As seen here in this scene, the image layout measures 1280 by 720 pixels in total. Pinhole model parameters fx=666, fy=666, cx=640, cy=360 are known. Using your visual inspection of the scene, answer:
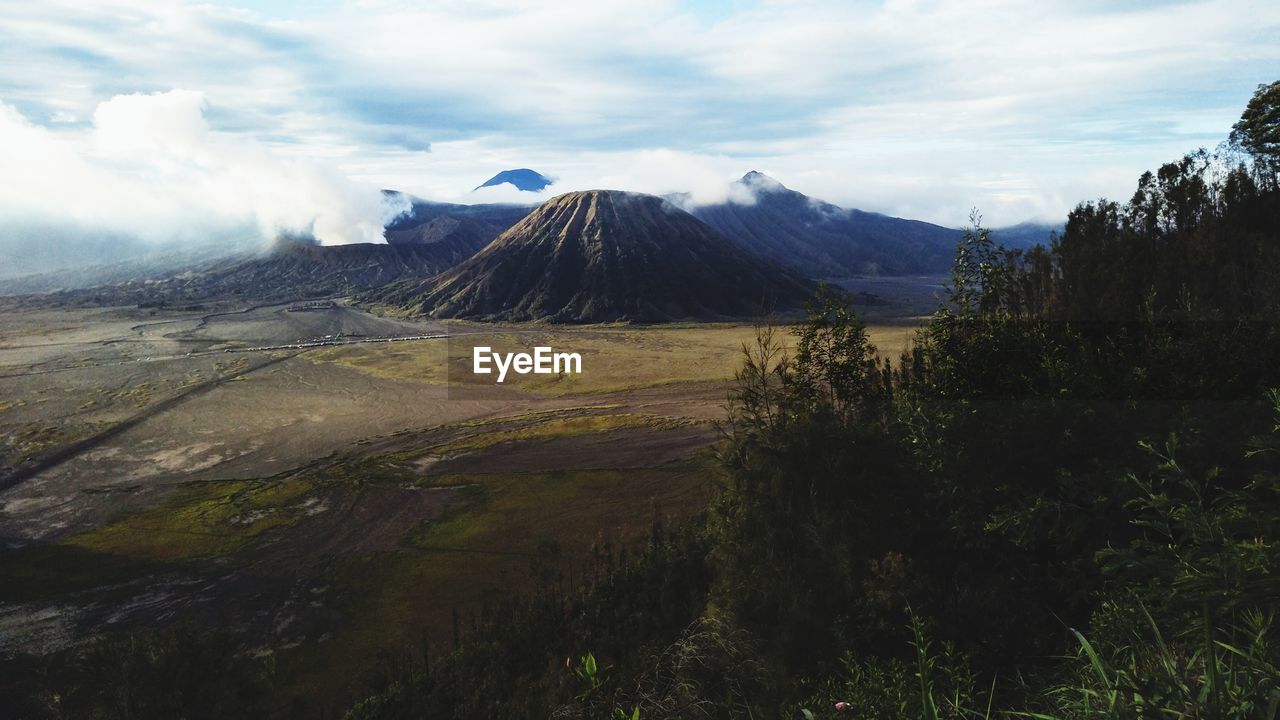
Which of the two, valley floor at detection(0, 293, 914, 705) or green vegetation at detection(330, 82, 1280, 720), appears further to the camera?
valley floor at detection(0, 293, 914, 705)

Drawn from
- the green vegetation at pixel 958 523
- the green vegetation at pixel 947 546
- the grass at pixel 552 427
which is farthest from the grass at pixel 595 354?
the green vegetation at pixel 958 523

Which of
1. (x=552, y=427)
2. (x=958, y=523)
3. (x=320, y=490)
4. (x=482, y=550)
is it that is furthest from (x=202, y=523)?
(x=958, y=523)

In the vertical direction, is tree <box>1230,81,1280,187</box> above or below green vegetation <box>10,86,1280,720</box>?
above

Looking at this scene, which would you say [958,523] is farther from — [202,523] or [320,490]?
[202,523]

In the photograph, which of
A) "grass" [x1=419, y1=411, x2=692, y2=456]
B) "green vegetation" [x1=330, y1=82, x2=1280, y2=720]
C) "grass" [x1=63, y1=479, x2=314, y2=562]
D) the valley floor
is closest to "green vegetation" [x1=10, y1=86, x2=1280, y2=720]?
"green vegetation" [x1=330, y1=82, x2=1280, y2=720]

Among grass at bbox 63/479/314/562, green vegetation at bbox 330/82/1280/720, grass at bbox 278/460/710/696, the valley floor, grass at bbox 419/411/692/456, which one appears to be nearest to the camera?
green vegetation at bbox 330/82/1280/720

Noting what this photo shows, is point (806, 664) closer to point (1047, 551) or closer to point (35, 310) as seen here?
point (1047, 551)

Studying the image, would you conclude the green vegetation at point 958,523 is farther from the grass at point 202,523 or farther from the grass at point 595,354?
the grass at point 595,354

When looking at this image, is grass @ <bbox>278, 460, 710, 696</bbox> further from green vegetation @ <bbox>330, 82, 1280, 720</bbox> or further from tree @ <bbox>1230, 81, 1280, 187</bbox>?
tree @ <bbox>1230, 81, 1280, 187</bbox>
